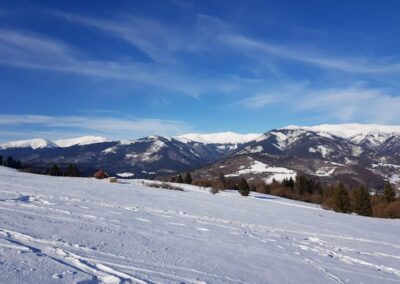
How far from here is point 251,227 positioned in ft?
60.0

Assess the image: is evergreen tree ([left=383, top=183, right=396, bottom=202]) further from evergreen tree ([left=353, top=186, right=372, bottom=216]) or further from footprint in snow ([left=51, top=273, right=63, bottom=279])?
footprint in snow ([left=51, top=273, right=63, bottom=279])

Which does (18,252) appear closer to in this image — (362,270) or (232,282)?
(232,282)

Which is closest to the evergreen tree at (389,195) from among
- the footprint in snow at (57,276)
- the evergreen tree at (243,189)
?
the evergreen tree at (243,189)

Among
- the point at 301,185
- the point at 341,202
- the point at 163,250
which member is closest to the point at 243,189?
the point at 341,202

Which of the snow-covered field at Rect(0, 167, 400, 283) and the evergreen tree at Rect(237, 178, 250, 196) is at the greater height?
the evergreen tree at Rect(237, 178, 250, 196)

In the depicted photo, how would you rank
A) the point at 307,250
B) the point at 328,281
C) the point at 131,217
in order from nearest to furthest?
the point at 328,281, the point at 307,250, the point at 131,217

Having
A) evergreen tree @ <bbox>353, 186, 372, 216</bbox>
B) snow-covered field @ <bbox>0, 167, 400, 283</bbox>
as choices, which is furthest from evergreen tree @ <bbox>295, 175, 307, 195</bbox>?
snow-covered field @ <bbox>0, 167, 400, 283</bbox>

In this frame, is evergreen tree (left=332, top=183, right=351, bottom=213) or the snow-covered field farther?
evergreen tree (left=332, top=183, right=351, bottom=213)

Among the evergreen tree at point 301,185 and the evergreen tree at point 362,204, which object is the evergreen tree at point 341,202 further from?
the evergreen tree at point 301,185

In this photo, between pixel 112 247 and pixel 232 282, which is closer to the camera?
pixel 232 282

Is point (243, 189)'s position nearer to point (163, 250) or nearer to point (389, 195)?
point (389, 195)

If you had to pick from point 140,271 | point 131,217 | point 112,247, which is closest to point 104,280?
point 140,271

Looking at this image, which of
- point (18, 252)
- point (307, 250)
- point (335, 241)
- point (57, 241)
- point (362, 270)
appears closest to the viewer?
point (18, 252)

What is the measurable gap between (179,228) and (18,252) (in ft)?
25.0
